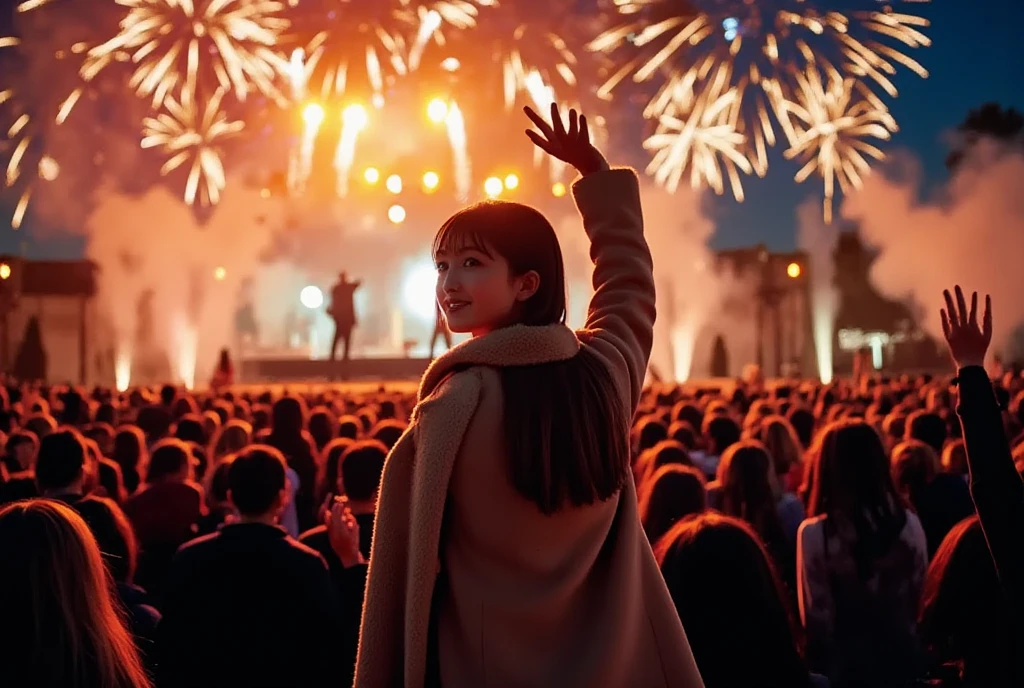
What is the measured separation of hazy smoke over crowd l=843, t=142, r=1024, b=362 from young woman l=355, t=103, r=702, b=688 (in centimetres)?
2600

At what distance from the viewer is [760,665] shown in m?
2.67

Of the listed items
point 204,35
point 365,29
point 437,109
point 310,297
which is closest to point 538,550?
point 204,35

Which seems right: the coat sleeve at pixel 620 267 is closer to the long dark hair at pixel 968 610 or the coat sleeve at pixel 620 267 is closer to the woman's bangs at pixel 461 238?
the woman's bangs at pixel 461 238

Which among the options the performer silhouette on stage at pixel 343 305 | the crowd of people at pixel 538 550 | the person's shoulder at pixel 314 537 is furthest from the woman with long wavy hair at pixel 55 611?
the performer silhouette on stage at pixel 343 305

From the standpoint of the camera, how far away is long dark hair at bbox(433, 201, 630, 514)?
1.83 m

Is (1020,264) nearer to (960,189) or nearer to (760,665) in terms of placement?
(960,189)

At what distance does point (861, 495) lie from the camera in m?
3.88

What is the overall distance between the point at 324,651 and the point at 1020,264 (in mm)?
26288

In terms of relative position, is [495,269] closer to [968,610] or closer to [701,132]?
[968,610]

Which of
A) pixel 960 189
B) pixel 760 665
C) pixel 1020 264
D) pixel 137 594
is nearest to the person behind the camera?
pixel 760 665

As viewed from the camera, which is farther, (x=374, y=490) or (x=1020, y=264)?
(x=1020, y=264)

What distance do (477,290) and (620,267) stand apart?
414 millimetres

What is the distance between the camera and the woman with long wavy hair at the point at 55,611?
2.09 metres

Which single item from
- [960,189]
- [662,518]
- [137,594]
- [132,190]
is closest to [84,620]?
[137,594]
